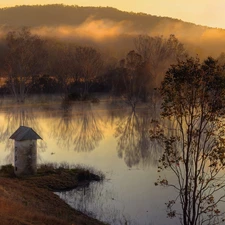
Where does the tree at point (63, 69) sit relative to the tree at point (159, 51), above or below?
below

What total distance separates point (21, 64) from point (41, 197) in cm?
5012

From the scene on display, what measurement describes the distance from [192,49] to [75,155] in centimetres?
7368

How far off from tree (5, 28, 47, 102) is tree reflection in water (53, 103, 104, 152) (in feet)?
63.4

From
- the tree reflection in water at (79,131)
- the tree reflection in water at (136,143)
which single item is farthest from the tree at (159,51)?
the tree reflection in water at (136,143)

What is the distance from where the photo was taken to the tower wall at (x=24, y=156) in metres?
17.7

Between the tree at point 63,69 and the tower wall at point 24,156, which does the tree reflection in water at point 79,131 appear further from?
the tree at point 63,69

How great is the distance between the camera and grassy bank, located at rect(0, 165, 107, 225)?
10.6 metres

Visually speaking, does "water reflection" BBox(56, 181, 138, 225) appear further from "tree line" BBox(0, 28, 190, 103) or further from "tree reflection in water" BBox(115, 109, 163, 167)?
"tree line" BBox(0, 28, 190, 103)

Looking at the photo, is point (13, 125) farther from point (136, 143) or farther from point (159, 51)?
→ point (159, 51)

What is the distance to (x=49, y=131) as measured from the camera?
33625 millimetres

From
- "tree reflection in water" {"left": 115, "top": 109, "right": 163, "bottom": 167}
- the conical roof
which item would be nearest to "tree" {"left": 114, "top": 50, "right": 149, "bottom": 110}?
"tree reflection in water" {"left": 115, "top": 109, "right": 163, "bottom": 167}

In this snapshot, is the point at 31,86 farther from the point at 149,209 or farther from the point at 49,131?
the point at 149,209

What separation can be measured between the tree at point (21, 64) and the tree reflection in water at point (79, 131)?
19.3m

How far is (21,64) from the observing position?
6275 cm
